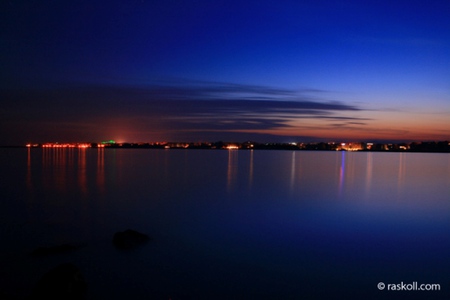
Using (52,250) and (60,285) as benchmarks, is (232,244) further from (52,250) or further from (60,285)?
(60,285)

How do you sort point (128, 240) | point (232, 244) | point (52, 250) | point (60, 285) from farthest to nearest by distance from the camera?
point (232, 244), point (128, 240), point (52, 250), point (60, 285)

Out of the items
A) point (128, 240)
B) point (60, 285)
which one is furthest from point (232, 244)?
point (60, 285)

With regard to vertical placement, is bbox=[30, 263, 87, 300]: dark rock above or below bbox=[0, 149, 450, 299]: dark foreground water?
above

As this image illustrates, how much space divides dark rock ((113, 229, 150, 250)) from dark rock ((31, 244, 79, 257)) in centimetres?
112

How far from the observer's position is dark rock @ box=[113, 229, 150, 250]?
9.67 metres

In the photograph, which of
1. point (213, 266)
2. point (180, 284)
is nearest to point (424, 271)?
point (213, 266)

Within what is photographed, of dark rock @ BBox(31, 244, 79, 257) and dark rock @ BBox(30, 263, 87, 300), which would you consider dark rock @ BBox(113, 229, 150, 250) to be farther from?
dark rock @ BBox(30, 263, 87, 300)

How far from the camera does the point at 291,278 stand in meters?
8.08

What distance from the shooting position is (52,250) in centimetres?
921

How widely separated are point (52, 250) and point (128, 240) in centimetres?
189

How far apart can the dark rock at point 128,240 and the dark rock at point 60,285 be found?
3.25 metres

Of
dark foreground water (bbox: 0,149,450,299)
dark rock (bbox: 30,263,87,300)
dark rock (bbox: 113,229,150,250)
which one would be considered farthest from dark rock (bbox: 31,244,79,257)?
dark rock (bbox: 30,263,87,300)

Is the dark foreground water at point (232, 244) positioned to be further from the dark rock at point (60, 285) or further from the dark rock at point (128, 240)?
the dark rock at point (60, 285)

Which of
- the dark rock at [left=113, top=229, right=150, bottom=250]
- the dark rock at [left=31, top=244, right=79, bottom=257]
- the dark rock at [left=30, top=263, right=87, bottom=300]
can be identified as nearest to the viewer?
the dark rock at [left=30, top=263, right=87, bottom=300]
